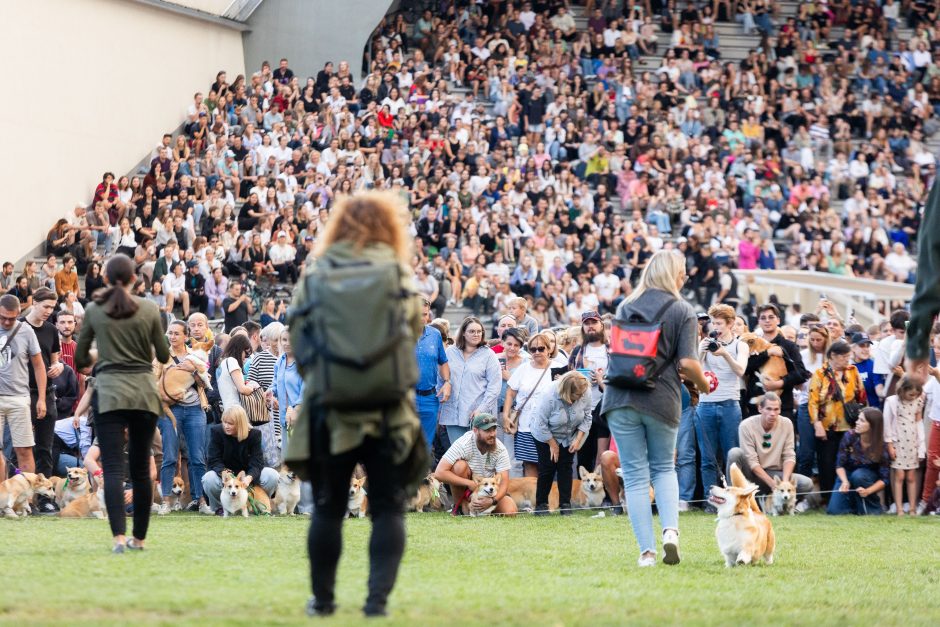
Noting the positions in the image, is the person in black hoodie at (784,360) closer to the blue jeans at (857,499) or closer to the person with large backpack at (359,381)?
the blue jeans at (857,499)

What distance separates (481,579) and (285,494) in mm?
5835

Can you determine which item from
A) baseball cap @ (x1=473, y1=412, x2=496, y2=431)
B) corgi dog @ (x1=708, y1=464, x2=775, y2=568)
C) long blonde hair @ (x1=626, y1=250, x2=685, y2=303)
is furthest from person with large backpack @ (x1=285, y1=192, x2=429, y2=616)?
baseball cap @ (x1=473, y1=412, x2=496, y2=431)

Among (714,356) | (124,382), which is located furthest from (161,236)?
(124,382)

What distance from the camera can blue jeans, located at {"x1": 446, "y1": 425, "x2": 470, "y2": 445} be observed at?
→ 14.1 m

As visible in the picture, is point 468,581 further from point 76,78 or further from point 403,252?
point 76,78

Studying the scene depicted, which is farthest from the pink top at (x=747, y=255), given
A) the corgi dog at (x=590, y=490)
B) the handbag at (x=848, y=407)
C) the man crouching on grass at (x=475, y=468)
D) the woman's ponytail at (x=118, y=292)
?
the woman's ponytail at (x=118, y=292)

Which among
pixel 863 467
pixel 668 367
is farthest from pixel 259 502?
pixel 668 367

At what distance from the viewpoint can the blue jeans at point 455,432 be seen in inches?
554

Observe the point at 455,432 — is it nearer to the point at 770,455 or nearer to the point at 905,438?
the point at 770,455

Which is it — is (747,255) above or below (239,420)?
above

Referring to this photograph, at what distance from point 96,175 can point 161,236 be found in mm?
4666

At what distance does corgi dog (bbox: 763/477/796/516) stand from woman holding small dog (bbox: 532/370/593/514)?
1881 millimetres

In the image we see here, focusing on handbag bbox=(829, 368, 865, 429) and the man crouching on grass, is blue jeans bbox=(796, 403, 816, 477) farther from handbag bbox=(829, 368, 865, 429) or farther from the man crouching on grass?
the man crouching on grass

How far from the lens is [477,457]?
1302cm
